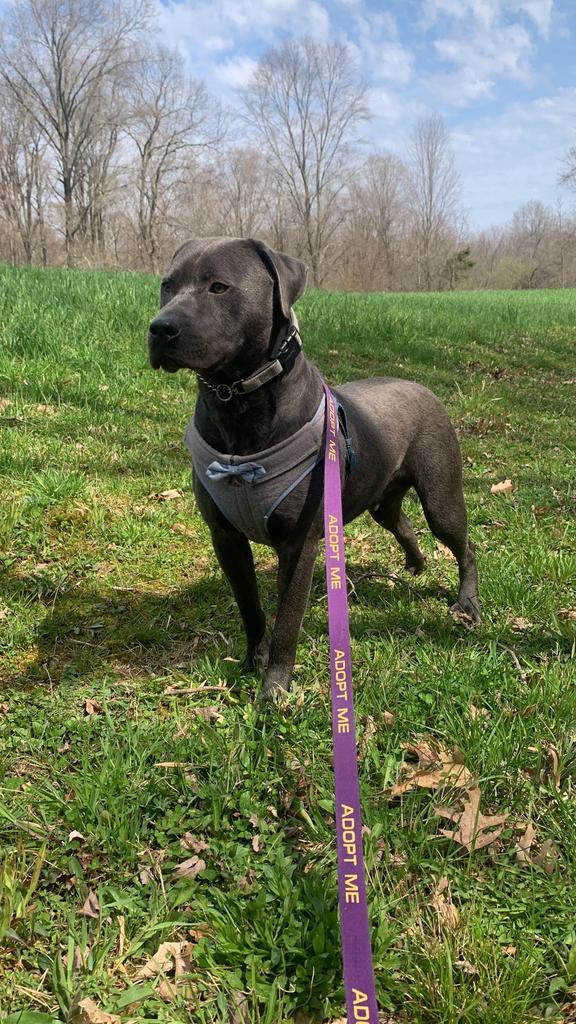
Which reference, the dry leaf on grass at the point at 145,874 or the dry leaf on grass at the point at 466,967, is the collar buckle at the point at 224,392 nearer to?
the dry leaf on grass at the point at 145,874

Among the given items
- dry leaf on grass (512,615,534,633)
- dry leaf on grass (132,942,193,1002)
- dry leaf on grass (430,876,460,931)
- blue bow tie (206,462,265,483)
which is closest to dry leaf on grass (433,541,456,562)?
dry leaf on grass (512,615,534,633)

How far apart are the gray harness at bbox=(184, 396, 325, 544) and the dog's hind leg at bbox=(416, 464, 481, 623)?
46.1 inches

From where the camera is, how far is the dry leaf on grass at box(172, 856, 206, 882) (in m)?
1.91

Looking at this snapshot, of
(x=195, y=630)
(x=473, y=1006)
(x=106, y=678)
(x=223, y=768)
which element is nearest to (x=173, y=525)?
(x=195, y=630)

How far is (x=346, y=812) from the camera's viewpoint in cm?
156

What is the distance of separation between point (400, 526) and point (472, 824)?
87.3 inches

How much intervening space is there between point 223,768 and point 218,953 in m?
0.59

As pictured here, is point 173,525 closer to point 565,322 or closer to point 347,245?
point 565,322

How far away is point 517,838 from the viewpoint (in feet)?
6.61

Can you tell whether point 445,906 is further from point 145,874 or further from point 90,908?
point 90,908

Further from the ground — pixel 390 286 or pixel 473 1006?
pixel 390 286

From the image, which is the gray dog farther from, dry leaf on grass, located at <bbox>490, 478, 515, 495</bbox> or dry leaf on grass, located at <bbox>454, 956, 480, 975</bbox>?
dry leaf on grass, located at <bbox>490, 478, 515, 495</bbox>

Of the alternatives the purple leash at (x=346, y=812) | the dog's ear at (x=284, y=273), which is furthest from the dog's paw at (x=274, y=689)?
the dog's ear at (x=284, y=273)

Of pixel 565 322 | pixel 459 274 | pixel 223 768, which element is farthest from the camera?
pixel 459 274
